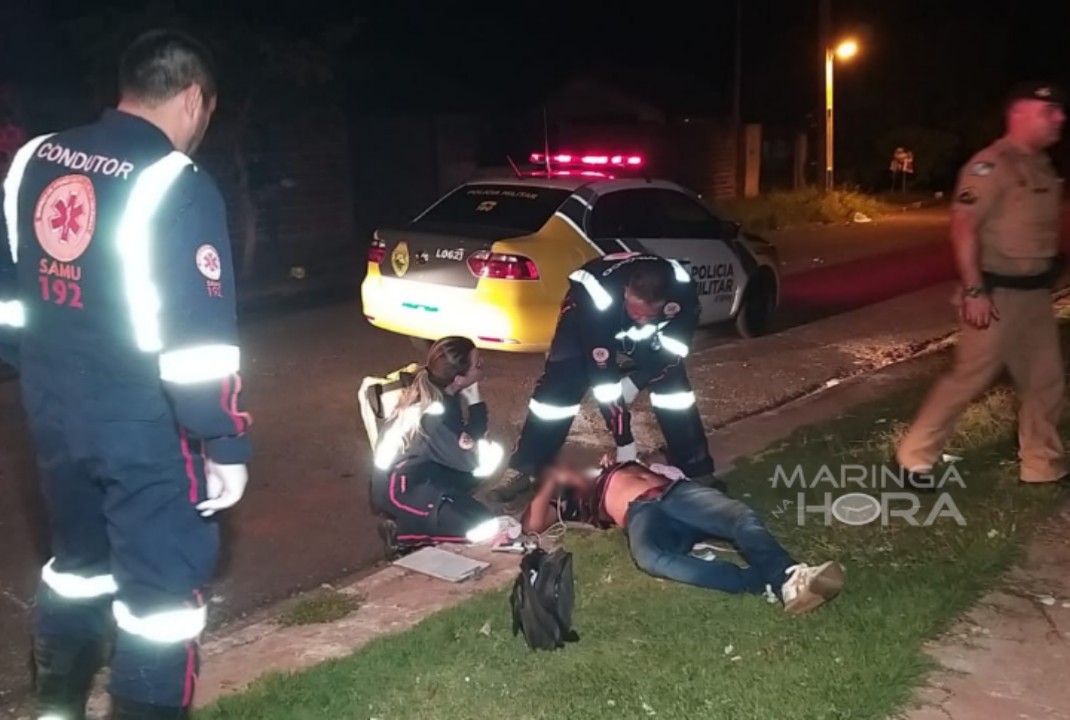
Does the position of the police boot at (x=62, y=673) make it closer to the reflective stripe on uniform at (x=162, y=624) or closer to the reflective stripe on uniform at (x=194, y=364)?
the reflective stripe on uniform at (x=162, y=624)

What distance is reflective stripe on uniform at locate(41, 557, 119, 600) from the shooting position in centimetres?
312

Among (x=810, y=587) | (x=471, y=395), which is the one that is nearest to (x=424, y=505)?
(x=471, y=395)

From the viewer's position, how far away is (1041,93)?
4945 millimetres

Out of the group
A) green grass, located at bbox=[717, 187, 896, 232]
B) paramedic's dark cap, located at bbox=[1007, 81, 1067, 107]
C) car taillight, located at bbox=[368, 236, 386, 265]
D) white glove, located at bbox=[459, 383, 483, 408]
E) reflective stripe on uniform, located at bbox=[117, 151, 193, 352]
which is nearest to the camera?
reflective stripe on uniform, located at bbox=[117, 151, 193, 352]

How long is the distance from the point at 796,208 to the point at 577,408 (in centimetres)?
1631

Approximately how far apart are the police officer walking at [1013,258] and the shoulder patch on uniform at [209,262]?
339 centimetres

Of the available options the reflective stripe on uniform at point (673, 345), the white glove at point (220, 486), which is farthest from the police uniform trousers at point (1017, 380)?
the white glove at point (220, 486)

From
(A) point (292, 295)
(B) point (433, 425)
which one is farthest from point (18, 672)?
(A) point (292, 295)

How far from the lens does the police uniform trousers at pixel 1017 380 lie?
513 cm

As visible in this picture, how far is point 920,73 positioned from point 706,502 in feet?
114

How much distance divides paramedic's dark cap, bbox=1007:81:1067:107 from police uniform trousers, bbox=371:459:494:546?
9.35 feet

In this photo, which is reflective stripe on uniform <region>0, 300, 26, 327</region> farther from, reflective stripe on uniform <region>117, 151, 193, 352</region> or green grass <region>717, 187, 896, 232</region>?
green grass <region>717, 187, 896, 232</region>

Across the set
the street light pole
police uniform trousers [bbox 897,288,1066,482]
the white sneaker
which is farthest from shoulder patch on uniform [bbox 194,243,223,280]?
the street light pole

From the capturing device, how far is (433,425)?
520 centimetres
